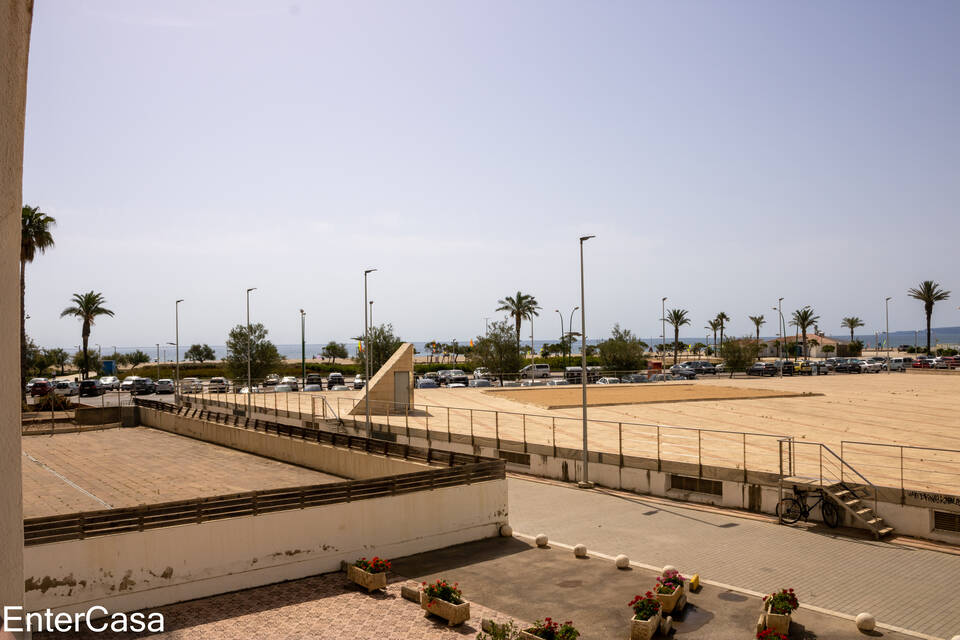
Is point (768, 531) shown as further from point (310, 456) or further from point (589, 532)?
point (310, 456)

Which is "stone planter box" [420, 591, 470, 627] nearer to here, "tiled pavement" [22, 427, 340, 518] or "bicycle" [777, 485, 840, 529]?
"bicycle" [777, 485, 840, 529]

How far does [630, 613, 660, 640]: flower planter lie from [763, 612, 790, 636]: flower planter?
1876mm

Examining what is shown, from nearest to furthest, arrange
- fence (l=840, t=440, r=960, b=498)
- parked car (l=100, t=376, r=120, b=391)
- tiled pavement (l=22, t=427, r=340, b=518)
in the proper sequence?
fence (l=840, t=440, r=960, b=498) → tiled pavement (l=22, t=427, r=340, b=518) → parked car (l=100, t=376, r=120, b=391)

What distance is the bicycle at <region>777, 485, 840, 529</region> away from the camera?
1827 cm

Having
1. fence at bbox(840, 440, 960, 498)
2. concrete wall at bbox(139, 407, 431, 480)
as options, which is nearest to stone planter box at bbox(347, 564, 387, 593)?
concrete wall at bbox(139, 407, 431, 480)

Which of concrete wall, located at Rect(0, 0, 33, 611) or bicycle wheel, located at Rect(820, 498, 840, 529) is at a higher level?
concrete wall, located at Rect(0, 0, 33, 611)

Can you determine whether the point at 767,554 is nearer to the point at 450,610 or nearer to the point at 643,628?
the point at 643,628

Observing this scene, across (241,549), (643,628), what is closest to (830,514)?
(643,628)

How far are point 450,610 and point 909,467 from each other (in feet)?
61.3

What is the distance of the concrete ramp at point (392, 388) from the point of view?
40125mm

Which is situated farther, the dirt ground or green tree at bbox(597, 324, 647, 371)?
green tree at bbox(597, 324, 647, 371)

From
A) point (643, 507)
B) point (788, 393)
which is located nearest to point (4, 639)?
point (643, 507)

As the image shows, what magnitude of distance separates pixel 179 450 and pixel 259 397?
16.7 meters

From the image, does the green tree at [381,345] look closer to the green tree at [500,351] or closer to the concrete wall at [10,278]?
the green tree at [500,351]
